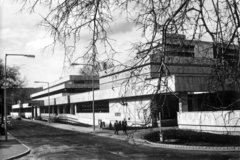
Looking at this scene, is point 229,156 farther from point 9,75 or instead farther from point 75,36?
point 9,75

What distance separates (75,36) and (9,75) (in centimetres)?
5439

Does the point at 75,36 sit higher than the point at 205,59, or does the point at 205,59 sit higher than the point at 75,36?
the point at 75,36

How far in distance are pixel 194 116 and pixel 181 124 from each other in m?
3.04

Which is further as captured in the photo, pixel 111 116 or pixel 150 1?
pixel 111 116

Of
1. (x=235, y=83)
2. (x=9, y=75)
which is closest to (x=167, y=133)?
(x=235, y=83)

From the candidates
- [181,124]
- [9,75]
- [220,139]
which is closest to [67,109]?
[9,75]

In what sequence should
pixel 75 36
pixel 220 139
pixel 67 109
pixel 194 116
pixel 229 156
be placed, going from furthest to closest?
pixel 67 109, pixel 194 116, pixel 220 139, pixel 229 156, pixel 75 36

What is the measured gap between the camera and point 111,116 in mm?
47406

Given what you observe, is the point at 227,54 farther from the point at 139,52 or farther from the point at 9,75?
the point at 9,75

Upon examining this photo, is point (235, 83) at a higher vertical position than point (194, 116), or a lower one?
higher

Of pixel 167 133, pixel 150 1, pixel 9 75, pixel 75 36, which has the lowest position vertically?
pixel 167 133

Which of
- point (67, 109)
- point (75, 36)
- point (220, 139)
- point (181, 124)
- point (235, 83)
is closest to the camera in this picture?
point (75, 36)

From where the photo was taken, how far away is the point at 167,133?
25.7 metres

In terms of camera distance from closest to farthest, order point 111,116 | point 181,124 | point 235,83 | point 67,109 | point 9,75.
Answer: point 235,83 < point 181,124 < point 111,116 < point 9,75 < point 67,109
